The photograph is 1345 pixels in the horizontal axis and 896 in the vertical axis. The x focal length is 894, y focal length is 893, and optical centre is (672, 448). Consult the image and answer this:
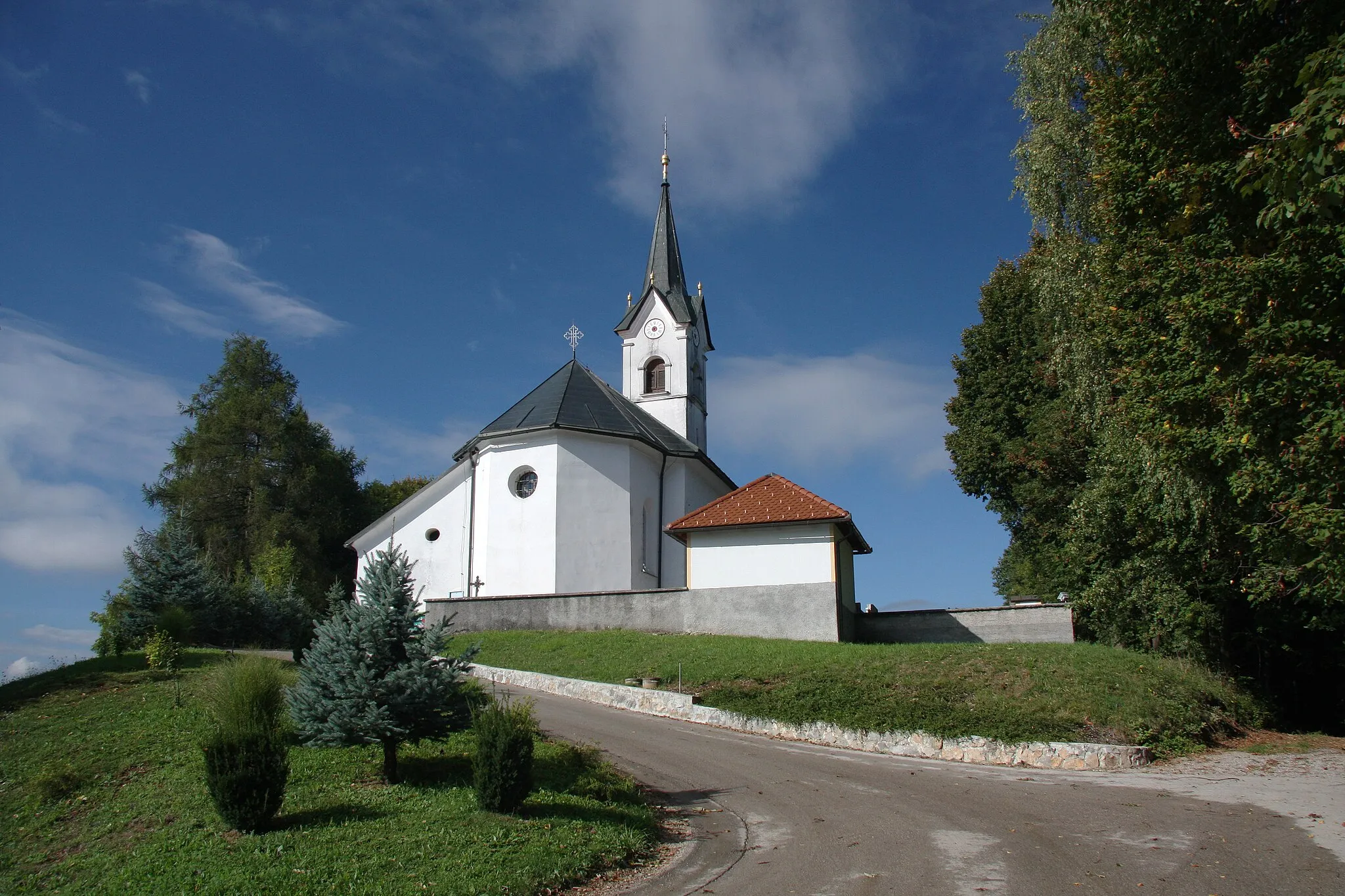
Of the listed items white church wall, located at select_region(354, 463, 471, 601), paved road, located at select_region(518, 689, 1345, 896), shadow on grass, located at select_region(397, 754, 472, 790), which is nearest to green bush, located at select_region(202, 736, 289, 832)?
shadow on grass, located at select_region(397, 754, 472, 790)

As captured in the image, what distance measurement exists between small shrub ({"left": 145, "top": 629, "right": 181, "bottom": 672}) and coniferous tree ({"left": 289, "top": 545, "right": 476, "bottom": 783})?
243 inches

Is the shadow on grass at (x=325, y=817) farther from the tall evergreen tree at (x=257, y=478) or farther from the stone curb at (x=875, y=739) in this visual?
the tall evergreen tree at (x=257, y=478)

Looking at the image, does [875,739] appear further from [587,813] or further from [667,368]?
[667,368]

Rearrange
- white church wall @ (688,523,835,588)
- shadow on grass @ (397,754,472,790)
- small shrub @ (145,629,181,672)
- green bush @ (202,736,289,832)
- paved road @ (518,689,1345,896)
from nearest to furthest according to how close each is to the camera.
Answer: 1. paved road @ (518,689,1345,896)
2. green bush @ (202,736,289,832)
3. shadow on grass @ (397,754,472,790)
4. small shrub @ (145,629,181,672)
5. white church wall @ (688,523,835,588)

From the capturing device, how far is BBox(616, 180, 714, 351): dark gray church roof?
4022cm

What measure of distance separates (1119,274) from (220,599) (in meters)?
19.9

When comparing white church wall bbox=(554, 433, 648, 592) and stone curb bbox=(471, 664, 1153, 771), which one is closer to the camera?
stone curb bbox=(471, 664, 1153, 771)

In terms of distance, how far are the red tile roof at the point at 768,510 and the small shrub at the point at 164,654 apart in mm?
11385

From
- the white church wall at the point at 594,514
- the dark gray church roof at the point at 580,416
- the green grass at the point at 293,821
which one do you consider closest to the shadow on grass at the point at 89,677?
the green grass at the point at 293,821

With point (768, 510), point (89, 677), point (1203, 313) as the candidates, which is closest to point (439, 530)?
point (768, 510)

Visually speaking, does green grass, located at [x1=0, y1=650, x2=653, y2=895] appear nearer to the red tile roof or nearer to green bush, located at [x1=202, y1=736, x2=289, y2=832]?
green bush, located at [x1=202, y1=736, x2=289, y2=832]

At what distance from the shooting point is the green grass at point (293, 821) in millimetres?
6961

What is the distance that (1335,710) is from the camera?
66.7 feet

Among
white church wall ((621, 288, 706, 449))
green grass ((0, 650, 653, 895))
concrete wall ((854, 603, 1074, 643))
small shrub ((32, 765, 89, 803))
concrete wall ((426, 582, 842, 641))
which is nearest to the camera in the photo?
green grass ((0, 650, 653, 895))
